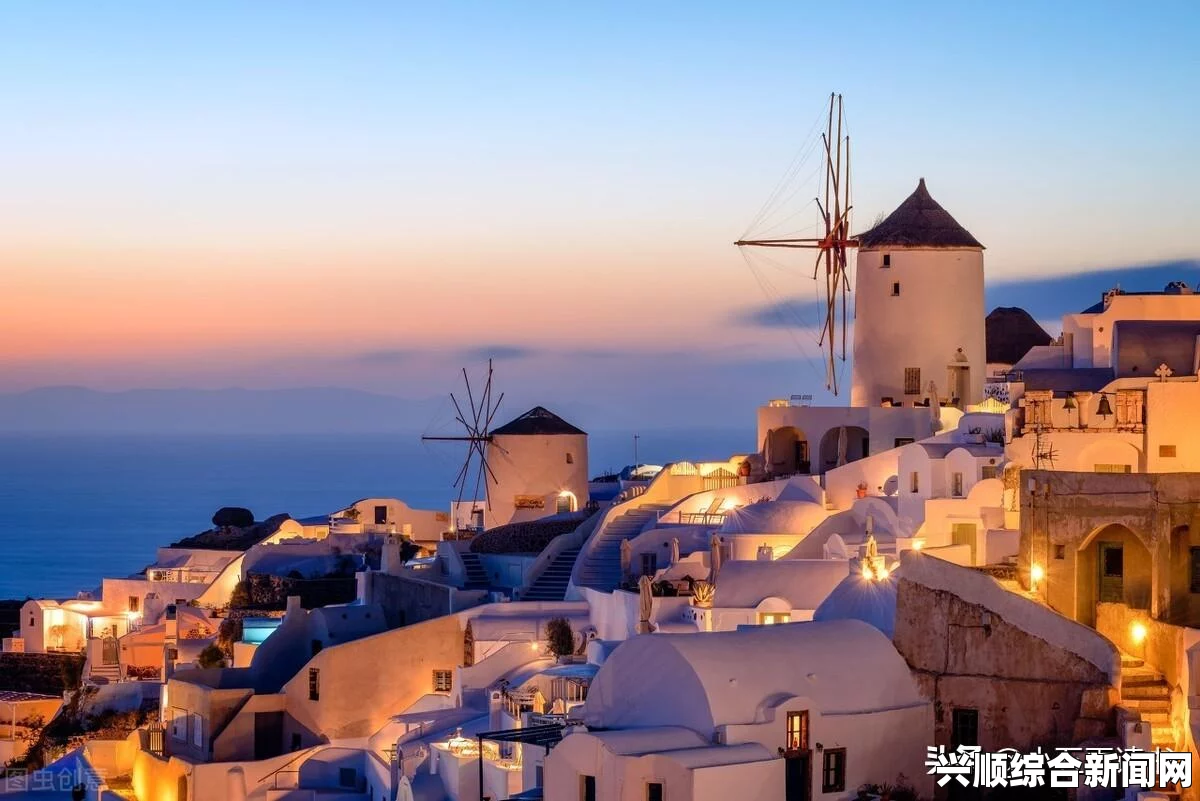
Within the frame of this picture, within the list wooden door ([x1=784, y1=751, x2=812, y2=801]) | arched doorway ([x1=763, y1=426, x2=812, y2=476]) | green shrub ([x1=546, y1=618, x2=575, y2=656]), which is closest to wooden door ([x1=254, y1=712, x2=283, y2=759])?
green shrub ([x1=546, y1=618, x2=575, y2=656])

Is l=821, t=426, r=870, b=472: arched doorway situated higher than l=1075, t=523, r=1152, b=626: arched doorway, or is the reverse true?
l=821, t=426, r=870, b=472: arched doorway

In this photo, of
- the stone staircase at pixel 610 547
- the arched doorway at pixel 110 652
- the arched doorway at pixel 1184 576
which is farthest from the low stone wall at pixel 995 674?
the arched doorway at pixel 110 652

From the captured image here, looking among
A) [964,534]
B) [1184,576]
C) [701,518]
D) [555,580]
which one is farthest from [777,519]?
[1184,576]

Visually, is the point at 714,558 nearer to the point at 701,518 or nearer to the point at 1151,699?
the point at 701,518

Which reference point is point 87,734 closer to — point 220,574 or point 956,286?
point 220,574

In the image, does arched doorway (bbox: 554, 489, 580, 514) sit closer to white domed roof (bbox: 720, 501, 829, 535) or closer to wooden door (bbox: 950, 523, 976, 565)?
white domed roof (bbox: 720, 501, 829, 535)

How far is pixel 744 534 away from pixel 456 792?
8.61 metres

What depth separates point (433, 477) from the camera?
142875 mm

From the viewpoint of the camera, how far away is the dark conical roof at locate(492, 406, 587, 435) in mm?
44156

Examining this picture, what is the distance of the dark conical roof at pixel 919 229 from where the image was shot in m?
38.6

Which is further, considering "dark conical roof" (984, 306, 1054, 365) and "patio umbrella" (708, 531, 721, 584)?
"dark conical roof" (984, 306, 1054, 365)

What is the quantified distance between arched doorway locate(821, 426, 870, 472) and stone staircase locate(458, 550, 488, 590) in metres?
6.43

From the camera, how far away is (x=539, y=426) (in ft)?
145

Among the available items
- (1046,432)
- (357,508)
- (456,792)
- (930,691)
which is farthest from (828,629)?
(357,508)
